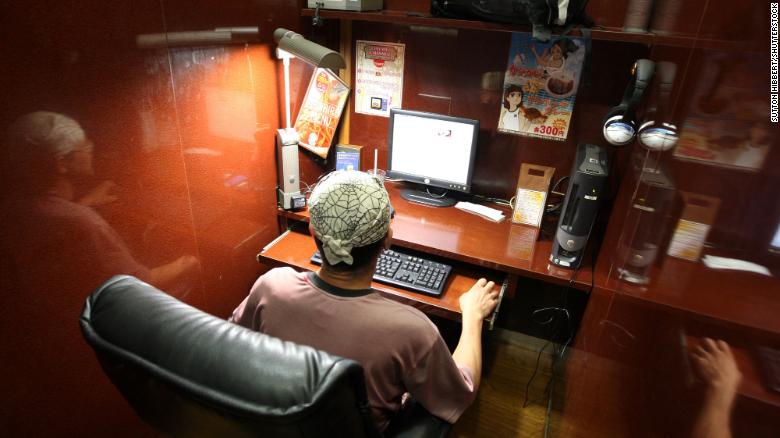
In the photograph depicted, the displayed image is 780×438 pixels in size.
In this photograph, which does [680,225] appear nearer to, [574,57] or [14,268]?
[574,57]

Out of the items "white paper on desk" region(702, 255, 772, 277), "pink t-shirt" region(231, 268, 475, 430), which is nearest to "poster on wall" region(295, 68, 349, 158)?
"pink t-shirt" region(231, 268, 475, 430)

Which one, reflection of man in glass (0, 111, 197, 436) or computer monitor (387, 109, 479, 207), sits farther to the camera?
computer monitor (387, 109, 479, 207)

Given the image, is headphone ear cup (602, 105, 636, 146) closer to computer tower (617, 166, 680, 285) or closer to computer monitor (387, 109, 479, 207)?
computer tower (617, 166, 680, 285)

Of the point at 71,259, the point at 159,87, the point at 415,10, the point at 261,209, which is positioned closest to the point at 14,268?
the point at 71,259

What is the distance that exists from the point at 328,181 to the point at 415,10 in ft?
4.01

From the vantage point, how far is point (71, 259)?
1175mm

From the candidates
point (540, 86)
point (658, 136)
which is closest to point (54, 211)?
point (658, 136)

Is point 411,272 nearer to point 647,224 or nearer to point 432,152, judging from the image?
point 432,152

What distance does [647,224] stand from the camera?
985 millimetres

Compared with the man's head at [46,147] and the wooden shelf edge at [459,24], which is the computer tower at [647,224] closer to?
the wooden shelf edge at [459,24]

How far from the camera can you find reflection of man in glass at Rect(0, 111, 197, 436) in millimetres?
1026

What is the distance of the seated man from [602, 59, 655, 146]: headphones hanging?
2.59ft

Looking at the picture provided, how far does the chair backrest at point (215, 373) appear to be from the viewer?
592 millimetres

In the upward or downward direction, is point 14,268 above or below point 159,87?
below
